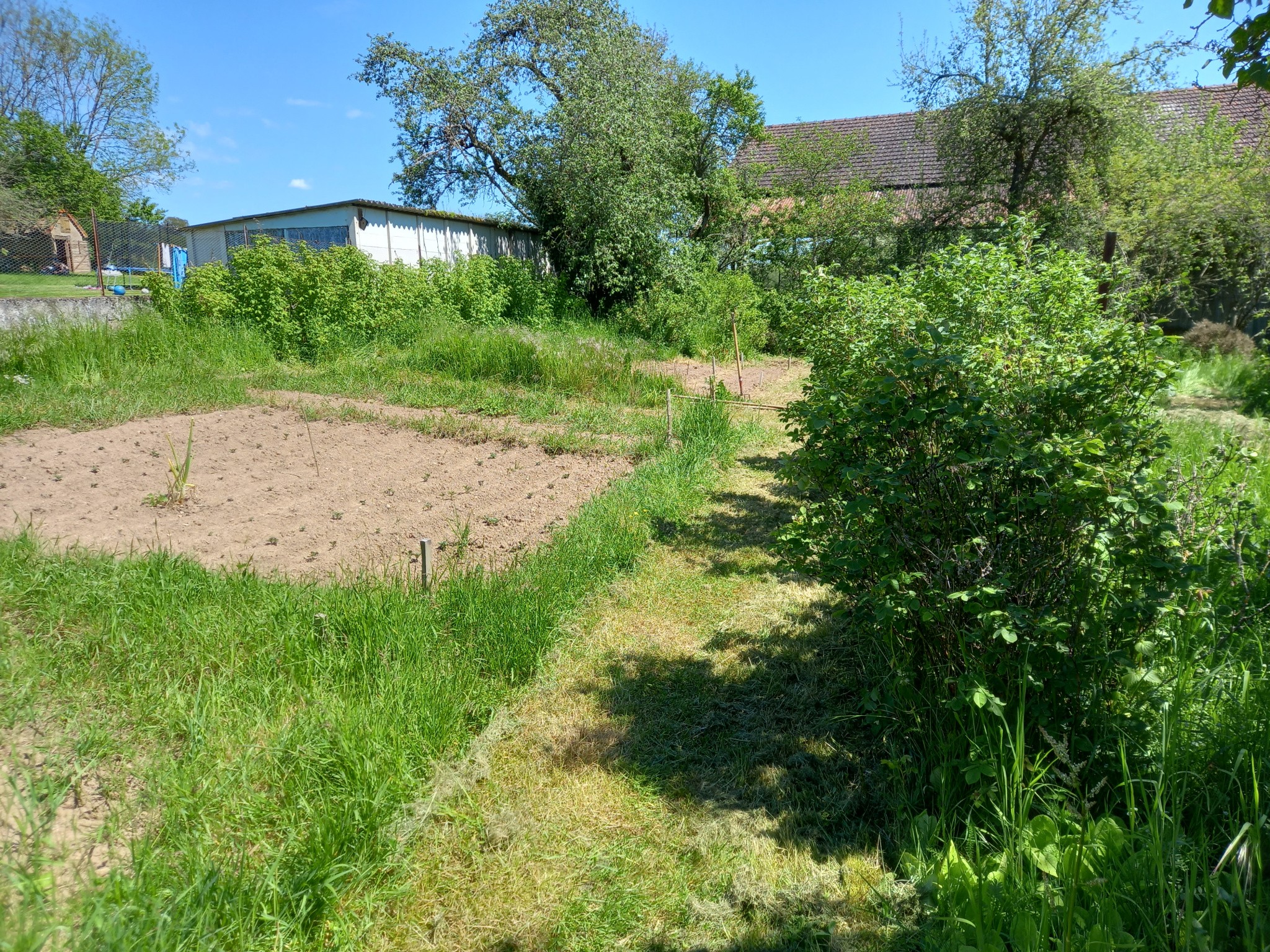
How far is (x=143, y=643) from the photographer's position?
10.8ft

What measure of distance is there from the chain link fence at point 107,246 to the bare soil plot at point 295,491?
46.1 ft

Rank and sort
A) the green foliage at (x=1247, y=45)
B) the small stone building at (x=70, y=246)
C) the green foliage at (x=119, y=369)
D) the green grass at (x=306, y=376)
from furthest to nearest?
the small stone building at (x=70, y=246)
the green grass at (x=306, y=376)
the green foliage at (x=119, y=369)
the green foliage at (x=1247, y=45)

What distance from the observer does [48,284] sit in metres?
20.2

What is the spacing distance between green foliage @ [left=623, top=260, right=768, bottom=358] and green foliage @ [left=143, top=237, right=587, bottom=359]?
372cm

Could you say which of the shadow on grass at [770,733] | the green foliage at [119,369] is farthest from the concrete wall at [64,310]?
the shadow on grass at [770,733]

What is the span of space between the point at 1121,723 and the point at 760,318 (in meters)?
13.7

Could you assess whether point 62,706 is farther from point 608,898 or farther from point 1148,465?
point 1148,465

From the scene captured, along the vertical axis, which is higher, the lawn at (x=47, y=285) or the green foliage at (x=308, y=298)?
the lawn at (x=47, y=285)

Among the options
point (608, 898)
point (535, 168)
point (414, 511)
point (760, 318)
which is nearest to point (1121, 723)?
point (608, 898)

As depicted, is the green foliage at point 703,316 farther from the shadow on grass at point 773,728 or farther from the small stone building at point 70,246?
the small stone building at point 70,246

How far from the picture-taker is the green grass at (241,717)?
213 centimetres

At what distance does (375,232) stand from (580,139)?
178 inches

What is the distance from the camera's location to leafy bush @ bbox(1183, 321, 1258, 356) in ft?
39.0

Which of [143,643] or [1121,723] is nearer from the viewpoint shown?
[1121,723]
